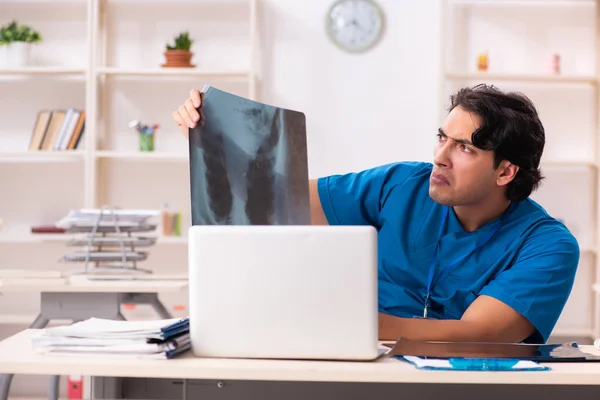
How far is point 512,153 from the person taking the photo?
1.75 meters

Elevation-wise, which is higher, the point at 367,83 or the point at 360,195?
the point at 367,83

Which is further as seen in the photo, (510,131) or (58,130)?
(58,130)

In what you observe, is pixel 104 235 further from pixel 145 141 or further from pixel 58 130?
pixel 58 130

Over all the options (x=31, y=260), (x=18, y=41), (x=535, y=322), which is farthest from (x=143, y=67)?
(x=535, y=322)

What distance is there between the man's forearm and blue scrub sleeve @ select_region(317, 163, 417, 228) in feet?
1.79

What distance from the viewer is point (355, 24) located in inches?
176

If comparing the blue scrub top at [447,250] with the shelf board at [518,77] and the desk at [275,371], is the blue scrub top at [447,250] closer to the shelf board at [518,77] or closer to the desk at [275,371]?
the desk at [275,371]

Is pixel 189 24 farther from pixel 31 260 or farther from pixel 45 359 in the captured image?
pixel 45 359

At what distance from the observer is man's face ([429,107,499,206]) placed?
66.9 inches

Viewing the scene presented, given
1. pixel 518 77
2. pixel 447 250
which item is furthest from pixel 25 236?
pixel 447 250

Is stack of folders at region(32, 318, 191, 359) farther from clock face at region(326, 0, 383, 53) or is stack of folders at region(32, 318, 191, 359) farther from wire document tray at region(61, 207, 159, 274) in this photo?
clock face at region(326, 0, 383, 53)

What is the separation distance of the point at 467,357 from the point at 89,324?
535 mm

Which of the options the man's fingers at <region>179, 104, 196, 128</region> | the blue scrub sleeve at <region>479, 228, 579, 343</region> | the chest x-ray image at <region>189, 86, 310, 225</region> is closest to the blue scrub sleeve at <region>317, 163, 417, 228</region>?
the blue scrub sleeve at <region>479, 228, 579, 343</region>

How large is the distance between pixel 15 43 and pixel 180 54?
0.85 meters
